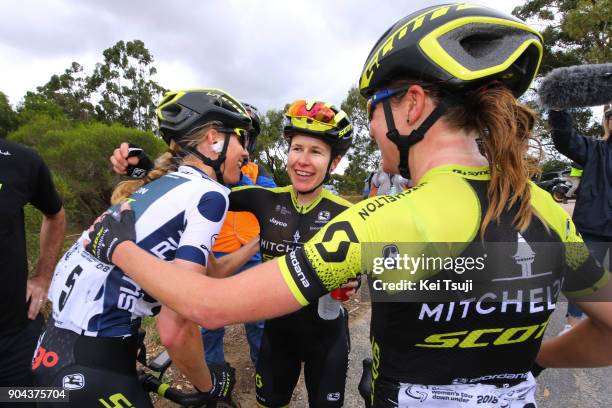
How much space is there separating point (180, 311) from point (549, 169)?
2472 centimetres

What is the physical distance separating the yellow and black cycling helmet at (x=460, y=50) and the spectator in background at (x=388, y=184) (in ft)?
15.2

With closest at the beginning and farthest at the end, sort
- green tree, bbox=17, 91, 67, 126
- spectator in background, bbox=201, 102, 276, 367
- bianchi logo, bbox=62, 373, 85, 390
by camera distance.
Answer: bianchi logo, bbox=62, 373, 85, 390 < spectator in background, bbox=201, 102, 276, 367 < green tree, bbox=17, 91, 67, 126

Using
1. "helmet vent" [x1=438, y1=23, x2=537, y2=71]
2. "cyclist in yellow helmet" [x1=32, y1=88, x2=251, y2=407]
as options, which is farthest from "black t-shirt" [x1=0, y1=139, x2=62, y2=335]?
"helmet vent" [x1=438, y1=23, x2=537, y2=71]

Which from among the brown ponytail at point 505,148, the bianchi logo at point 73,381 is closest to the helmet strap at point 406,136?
the brown ponytail at point 505,148

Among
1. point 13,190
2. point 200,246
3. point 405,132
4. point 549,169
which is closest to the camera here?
point 405,132

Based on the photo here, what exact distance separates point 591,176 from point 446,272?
4418 millimetres

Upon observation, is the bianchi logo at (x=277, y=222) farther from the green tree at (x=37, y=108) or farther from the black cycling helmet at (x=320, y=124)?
the green tree at (x=37, y=108)

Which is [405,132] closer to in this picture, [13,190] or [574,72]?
[574,72]

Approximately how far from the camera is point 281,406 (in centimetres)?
285

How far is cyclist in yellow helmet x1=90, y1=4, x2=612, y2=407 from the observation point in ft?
3.78

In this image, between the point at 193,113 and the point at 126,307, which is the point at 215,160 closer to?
the point at 193,113

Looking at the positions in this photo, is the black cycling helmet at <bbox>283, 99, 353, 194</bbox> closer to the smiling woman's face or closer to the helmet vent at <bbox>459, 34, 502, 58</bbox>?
the smiling woman's face

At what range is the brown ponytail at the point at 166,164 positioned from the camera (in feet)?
7.18

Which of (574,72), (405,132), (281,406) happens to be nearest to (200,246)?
(405,132)
